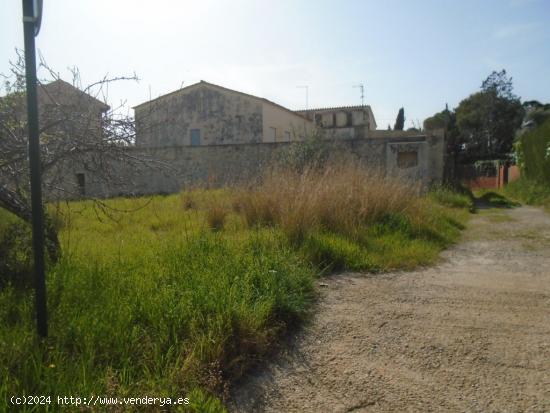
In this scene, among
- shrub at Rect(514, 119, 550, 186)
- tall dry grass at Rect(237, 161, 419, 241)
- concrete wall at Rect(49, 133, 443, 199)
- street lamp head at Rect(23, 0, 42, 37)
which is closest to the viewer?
street lamp head at Rect(23, 0, 42, 37)

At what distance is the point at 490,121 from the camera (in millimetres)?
36000

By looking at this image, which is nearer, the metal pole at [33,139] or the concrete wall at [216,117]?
the metal pole at [33,139]

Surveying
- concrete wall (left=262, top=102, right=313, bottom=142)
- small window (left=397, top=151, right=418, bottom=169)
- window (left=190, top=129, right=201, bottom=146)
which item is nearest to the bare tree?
small window (left=397, top=151, right=418, bottom=169)

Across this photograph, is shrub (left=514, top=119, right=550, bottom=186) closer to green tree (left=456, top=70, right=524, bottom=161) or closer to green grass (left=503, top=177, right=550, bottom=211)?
green grass (left=503, top=177, right=550, bottom=211)

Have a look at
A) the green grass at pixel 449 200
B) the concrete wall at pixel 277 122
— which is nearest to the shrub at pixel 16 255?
the green grass at pixel 449 200

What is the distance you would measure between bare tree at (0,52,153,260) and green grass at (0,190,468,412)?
73 centimetres

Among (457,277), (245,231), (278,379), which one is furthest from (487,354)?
(245,231)

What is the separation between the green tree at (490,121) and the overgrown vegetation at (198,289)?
110 feet

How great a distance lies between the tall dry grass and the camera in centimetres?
491

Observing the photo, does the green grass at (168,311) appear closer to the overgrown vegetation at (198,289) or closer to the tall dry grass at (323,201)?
the overgrown vegetation at (198,289)

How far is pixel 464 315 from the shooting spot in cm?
309

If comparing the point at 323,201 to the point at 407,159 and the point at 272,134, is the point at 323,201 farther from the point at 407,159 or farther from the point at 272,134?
the point at 272,134

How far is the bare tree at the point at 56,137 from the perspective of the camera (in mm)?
3375

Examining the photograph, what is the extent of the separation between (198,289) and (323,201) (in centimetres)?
299
